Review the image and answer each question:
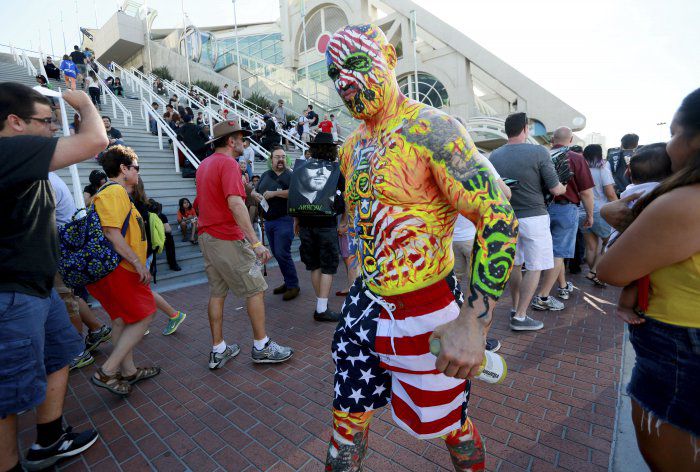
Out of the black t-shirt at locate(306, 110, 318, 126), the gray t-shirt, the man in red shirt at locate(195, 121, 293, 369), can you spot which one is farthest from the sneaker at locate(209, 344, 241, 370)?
the black t-shirt at locate(306, 110, 318, 126)

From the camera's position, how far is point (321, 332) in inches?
160

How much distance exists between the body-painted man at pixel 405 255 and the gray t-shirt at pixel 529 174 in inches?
102

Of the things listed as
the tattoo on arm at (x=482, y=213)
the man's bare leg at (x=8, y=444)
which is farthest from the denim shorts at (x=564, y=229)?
the man's bare leg at (x=8, y=444)

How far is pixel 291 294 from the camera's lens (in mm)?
5273

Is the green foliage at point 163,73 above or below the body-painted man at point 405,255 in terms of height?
above

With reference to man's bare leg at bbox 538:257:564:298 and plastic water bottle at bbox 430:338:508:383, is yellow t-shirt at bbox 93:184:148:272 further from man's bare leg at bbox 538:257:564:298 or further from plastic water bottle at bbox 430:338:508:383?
man's bare leg at bbox 538:257:564:298

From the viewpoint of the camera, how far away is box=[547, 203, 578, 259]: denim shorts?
4535mm

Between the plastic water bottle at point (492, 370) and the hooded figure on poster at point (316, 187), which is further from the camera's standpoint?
the hooded figure on poster at point (316, 187)

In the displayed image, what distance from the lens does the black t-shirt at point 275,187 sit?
16.8 feet

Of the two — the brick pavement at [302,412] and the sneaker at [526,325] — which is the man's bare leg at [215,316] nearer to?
the brick pavement at [302,412]

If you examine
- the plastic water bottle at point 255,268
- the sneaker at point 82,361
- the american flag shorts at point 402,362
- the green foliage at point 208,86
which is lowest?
the sneaker at point 82,361

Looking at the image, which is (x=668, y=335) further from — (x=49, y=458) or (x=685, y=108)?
(x=49, y=458)

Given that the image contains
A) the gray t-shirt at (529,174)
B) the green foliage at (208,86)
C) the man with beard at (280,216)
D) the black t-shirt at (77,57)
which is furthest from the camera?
the green foliage at (208,86)

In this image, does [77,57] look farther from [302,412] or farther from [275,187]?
[302,412]
